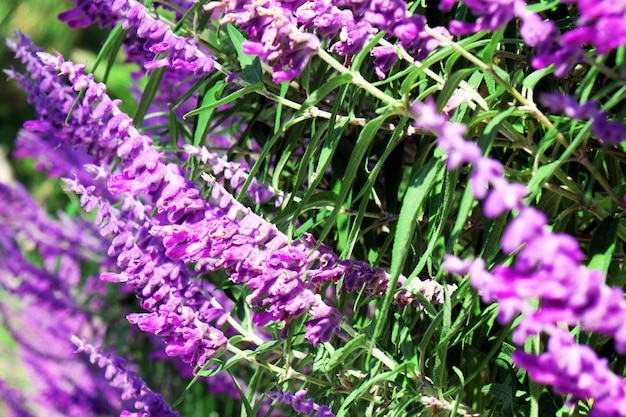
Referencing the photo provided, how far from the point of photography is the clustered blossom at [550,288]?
35 cm

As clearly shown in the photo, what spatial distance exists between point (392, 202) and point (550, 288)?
0.44 m

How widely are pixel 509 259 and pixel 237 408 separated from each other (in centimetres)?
110

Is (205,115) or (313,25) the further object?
(205,115)

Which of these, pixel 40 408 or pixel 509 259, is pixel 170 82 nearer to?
pixel 509 259

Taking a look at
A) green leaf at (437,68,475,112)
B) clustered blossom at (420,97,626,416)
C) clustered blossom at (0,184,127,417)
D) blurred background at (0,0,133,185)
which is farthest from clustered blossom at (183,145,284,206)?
blurred background at (0,0,133,185)

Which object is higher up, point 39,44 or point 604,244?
point 604,244

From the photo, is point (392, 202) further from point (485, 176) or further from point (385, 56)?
point (485, 176)

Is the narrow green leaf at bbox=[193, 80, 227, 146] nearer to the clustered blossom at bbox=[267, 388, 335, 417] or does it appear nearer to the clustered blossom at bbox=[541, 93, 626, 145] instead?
the clustered blossom at bbox=[267, 388, 335, 417]

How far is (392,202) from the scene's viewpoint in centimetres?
79

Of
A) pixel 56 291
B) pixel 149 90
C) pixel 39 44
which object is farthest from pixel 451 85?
pixel 39 44

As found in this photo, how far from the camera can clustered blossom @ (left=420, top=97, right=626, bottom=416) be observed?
35 cm

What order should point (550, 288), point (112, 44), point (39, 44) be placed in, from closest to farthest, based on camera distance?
point (550, 288) → point (112, 44) → point (39, 44)

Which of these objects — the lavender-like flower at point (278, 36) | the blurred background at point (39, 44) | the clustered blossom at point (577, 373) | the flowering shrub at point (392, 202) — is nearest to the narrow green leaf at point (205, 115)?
the flowering shrub at point (392, 202)

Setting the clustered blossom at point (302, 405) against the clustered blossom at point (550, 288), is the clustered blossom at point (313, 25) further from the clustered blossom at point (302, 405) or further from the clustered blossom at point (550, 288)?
the clustered blossom at point (302, 405)
